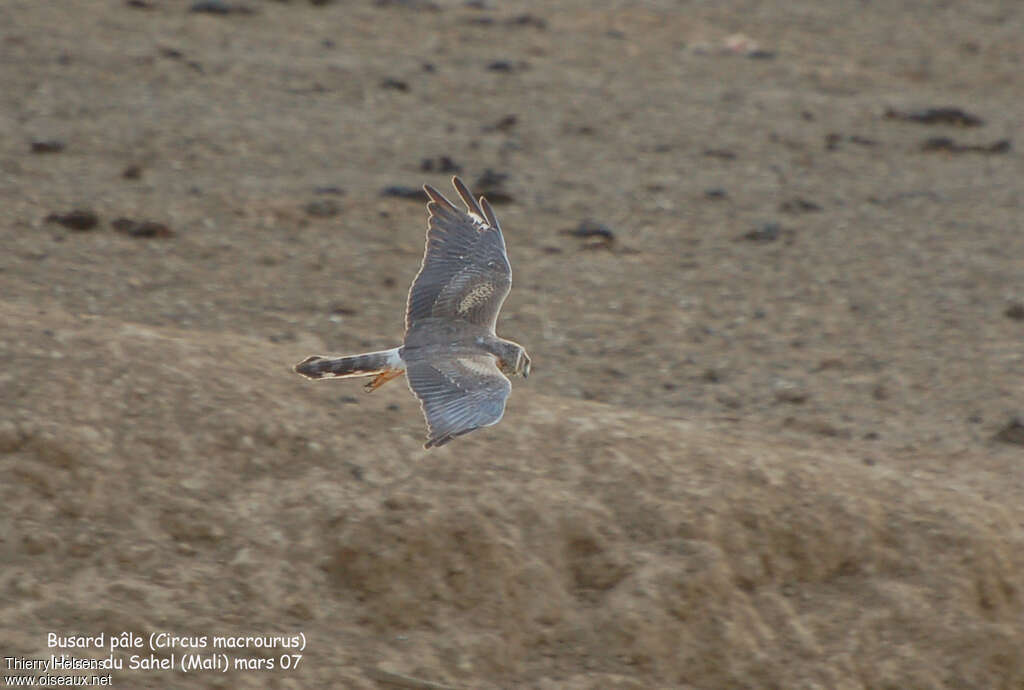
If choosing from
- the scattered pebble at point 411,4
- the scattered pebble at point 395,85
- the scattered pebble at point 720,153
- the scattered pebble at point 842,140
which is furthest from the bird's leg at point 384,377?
the scattered pebble at point 411,4

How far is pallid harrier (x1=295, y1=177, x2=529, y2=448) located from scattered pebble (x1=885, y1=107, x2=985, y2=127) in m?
9.35

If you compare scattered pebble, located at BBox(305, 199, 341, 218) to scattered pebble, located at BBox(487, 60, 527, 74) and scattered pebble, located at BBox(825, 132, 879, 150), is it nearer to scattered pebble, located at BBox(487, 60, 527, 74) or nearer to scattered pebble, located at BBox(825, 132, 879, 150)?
scattered pebble, located at BBox(487, 60, 527, 74)

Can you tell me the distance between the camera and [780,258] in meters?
11.6

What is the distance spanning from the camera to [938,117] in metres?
Result: 15.4

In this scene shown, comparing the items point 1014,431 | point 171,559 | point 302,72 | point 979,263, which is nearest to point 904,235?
point 979,263

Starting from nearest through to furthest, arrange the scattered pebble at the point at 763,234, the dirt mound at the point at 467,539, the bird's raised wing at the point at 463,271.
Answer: the dirt mound at the point at 467,539 → the bird's raised wing at the point at 463,271 → the scattered pebble at the point at 763,234

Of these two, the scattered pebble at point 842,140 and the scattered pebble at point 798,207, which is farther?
the scattered pebble at point 842,140

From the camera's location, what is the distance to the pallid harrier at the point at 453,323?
6355 mm

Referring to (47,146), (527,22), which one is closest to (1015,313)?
(47,146)

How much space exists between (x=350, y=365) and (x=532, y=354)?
10.2 feet

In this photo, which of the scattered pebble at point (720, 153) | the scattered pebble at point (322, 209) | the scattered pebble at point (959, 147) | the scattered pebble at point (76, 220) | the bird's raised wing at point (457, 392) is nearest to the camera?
the bird's raised wing at point (457, 392)

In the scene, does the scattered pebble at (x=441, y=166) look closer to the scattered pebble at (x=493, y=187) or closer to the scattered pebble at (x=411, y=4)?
the scattered pebble at (x=493, y=187)

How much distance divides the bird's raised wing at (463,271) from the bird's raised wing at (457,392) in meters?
0.47

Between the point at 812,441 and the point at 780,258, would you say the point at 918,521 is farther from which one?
the point at 780,258
